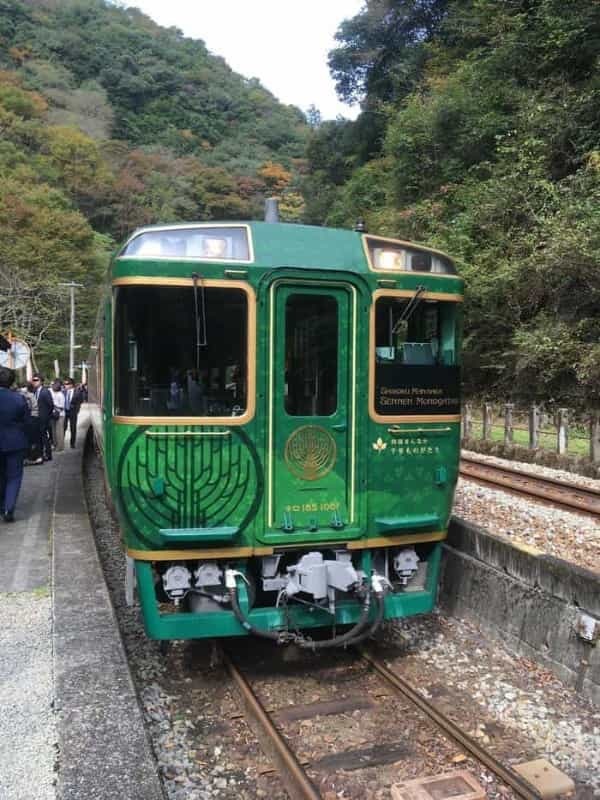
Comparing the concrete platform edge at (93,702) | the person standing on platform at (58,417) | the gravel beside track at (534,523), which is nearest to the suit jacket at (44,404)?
the person standing on platform at (58,417)

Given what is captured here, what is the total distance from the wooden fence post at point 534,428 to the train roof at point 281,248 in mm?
10473

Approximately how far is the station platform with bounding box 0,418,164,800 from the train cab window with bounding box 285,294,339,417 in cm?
207

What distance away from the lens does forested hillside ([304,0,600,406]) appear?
15.8 metres

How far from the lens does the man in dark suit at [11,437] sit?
8312mm

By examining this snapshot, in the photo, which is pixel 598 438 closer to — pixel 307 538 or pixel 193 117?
pixel 307 538

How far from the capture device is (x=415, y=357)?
4980mm

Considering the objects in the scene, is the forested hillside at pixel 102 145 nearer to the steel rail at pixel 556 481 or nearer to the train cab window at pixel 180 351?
the steel rail at pixel 556 481

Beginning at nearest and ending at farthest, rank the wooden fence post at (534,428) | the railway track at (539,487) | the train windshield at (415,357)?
the train windshield at (415,357) → the railway track at (539,487) → the wooden fence post at (534,428)

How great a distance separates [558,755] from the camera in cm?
395

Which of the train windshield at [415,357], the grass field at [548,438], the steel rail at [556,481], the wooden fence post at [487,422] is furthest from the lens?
the wooden fence post at [487,422]

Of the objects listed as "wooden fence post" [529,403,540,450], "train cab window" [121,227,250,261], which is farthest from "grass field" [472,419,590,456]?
"train cab window" [121,227,250,261]

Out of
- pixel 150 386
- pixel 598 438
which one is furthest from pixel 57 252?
pixel 150 386

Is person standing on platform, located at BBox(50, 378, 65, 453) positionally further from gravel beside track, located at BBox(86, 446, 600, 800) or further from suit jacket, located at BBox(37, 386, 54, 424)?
gravel beside track, located at BBox(86, 446, 600, 800)

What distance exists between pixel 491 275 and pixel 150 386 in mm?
15400
